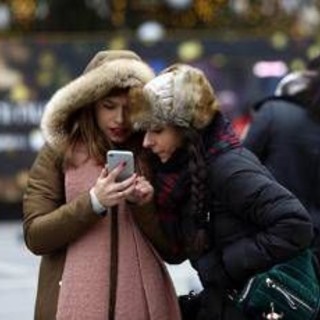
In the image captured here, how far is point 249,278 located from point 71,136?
75 cm

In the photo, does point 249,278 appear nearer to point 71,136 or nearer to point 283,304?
point 283,304

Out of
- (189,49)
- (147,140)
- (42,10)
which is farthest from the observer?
(42,10)

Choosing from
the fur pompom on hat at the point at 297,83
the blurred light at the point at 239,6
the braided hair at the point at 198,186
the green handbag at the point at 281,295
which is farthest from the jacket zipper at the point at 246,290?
the blurred light at the point at 239,6

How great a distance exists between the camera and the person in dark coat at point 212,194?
3.39 metres

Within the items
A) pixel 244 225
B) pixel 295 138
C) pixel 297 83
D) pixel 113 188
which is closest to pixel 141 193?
pixel 113 188

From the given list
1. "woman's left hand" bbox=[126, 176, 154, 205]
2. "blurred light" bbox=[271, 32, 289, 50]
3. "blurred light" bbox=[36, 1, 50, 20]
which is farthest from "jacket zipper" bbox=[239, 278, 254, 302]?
"blurred light" bbox=[36, 1, 50, 20]

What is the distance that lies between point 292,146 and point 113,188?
74.5 inches

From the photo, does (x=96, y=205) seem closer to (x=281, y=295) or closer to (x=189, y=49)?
(x=281, y=295)

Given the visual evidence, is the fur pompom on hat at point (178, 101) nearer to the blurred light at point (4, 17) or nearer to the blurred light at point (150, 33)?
the blurred light at point (150, 33)

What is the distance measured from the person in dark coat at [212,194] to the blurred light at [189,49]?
43.3ft

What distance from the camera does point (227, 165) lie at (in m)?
3.45

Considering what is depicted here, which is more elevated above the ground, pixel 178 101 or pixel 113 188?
pixel 178 101

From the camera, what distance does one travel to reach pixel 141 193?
3520 millimetres

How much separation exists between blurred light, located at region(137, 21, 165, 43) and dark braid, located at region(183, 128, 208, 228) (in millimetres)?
13160
